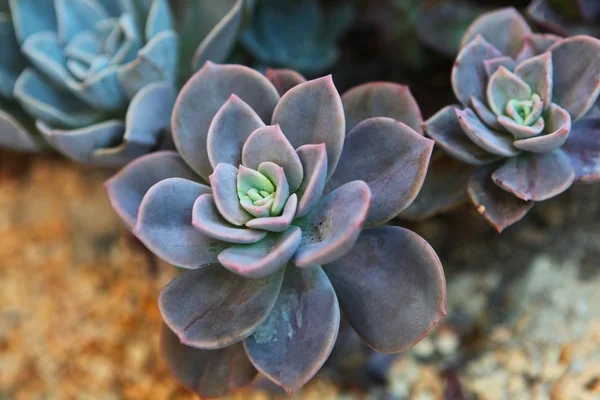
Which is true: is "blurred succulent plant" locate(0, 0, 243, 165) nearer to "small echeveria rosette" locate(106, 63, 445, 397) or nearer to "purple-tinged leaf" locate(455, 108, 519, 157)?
"small echeveria rosette" locate(106, 63, 445, 397)

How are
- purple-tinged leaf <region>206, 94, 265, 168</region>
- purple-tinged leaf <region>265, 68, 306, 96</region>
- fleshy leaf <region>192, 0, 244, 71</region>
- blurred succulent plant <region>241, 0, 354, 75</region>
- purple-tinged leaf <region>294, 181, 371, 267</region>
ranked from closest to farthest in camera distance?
1. purple-tinged leaf <region>294, 181, 371, 267</region>
2. purple-tinged leaf <region>206, 94, 265, 168</region>
3. purple-tinged leaf <region>265, 68, 306, 96</region>
4. fleshy leaf <region>192, 0, 244, 71</region>
5. blurred succulent plant <region>241, 0, 354, 75</region>

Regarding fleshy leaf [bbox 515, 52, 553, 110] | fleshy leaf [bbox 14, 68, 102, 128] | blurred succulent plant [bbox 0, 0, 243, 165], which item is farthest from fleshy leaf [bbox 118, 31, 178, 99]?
fleshy leaf [bbox 515, 52, 553, 110]

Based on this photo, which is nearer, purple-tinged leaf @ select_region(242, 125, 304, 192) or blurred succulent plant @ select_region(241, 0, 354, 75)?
purple-tinged leaf @ select_region(242, 125, 304, 192)

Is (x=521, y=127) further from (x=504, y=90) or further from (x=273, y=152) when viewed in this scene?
(x=273, y=152)

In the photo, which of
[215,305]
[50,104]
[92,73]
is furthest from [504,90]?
[50,104]

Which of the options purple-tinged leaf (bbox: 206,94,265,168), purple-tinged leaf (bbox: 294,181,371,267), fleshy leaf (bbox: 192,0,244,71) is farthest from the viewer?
fleshy leaf (bbox: 192,0,244,71)

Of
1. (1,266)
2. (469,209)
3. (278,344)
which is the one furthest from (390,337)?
(1,266)

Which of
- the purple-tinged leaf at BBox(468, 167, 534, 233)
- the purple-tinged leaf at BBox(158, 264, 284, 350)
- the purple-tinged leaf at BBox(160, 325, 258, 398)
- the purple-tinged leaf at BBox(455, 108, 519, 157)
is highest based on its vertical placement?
the purple-tinged leaf at BBox(455, 108, 519, 157)
